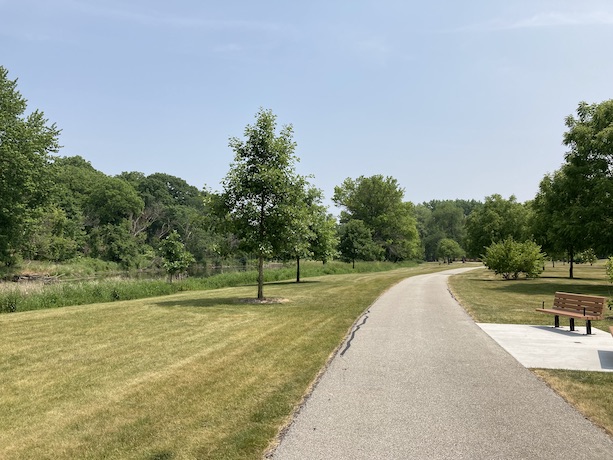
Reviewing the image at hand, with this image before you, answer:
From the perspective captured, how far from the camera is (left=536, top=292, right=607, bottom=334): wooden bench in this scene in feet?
36.0

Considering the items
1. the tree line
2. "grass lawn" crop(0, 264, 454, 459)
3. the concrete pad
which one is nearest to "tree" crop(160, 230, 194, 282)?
the tree line

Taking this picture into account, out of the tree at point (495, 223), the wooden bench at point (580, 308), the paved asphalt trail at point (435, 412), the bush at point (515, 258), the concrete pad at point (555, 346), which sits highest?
the tree at point (495, 223)

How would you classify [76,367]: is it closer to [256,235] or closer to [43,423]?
[43,423]

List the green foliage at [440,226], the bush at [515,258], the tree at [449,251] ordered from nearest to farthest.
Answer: the bush at [515,258] < the tree at [449,251] < the green foliage at [440,226]

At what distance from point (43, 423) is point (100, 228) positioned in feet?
258

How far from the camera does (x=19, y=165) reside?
120ft

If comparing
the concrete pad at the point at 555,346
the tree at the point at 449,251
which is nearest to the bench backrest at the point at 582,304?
the concrete pad at the point at 555,346

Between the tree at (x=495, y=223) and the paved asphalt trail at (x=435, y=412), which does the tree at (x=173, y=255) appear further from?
the tree at (x=495, y=223)

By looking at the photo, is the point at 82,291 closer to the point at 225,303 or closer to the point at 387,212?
the point at 225,303

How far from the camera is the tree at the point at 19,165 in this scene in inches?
1448

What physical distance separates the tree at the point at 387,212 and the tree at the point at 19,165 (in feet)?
167

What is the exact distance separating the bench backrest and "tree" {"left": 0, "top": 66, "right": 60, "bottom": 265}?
39.7m

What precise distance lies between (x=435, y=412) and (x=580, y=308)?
8.60 metres

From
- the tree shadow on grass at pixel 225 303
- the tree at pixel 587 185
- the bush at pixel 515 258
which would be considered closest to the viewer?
the tree shadow on grass at pixel 225 303
